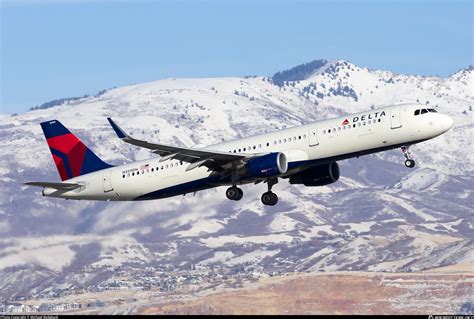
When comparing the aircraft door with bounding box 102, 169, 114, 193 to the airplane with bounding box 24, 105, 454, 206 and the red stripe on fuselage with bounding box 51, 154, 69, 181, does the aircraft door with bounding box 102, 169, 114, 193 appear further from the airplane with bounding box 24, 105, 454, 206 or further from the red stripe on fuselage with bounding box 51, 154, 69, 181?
the red stripe on fuselage with bounding box 51, 154, 69, 181

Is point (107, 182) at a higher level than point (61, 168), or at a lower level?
lower

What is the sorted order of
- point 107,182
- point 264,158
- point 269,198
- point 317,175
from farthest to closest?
1. point 107,182
2. point 269,198
3. point 317,175
4. point 264,158

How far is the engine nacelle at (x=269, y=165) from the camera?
82.0m

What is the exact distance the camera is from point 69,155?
315 ft

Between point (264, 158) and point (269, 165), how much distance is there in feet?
2.68

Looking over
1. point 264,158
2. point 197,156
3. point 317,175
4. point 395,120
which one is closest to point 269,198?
point 317,175

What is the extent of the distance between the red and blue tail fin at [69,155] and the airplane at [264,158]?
17cm

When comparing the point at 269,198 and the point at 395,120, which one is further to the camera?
the point at 269,198

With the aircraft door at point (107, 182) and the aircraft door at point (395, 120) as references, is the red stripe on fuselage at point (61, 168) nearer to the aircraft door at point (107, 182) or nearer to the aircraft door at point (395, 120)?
the aircraft door at point (107, 182)

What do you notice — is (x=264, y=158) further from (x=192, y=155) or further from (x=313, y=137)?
(x=192, y=155)

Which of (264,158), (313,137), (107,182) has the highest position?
(313,137)

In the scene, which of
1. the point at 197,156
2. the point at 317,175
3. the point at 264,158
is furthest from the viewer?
the point at 317,175

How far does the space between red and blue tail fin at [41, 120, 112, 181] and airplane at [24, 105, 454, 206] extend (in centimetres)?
17

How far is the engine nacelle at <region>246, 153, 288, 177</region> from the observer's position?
82000 millimetres
